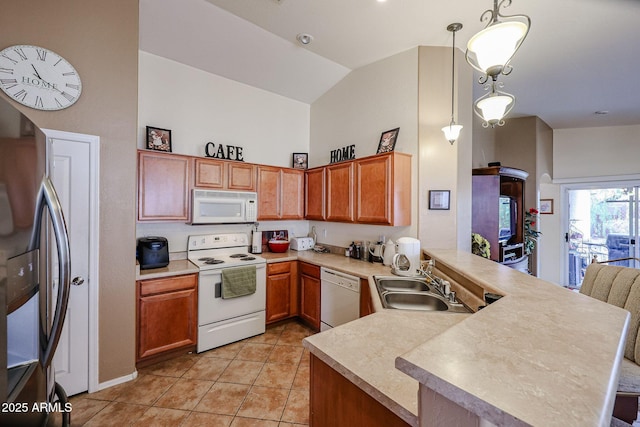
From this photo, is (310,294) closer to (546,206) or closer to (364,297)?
(364,297)

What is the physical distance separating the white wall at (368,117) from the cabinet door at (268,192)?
0.79m

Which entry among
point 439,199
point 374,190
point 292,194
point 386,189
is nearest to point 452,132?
point 439,199

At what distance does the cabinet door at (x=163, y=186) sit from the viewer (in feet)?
8.68

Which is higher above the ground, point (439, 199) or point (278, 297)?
point (439, 199)

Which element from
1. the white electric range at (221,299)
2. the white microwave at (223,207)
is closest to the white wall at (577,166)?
the white electric range at (221,299)

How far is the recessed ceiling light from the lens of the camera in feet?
9.18

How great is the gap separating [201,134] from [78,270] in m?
1.98

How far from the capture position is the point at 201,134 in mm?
3334

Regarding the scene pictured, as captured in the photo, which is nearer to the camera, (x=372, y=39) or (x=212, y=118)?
(x=372, y=39)

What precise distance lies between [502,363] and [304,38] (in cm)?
323

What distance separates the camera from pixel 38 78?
1.86m

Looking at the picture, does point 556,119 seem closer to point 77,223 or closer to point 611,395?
point 611,395

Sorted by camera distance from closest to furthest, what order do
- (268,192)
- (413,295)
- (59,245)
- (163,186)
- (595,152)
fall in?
(59,245)
(413,295)
(163,186)
(268,192)
(595,152)

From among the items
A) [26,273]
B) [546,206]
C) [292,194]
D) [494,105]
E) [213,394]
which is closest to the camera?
[26,273]
